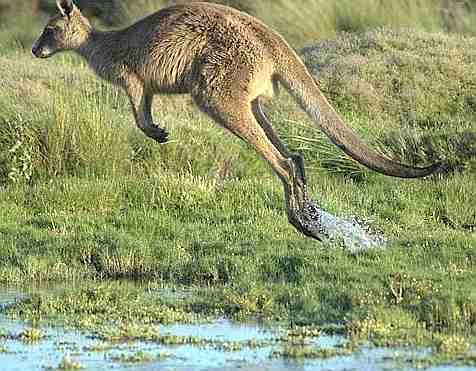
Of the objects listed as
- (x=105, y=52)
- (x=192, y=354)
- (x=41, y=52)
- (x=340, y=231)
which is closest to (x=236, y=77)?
(x=105, y=52)

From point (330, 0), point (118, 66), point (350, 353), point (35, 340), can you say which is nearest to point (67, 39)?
point (118, 66)

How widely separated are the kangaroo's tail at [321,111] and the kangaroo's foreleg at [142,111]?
44.9 inches

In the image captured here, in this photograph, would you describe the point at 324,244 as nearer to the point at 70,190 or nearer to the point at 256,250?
the point at 256,250

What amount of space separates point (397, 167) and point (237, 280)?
1.51 m

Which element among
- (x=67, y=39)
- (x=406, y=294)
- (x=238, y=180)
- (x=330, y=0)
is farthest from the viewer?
(x=330, y=0)

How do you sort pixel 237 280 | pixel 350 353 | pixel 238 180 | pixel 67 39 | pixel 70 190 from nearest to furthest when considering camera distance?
pixel 350 353
pixel 237 280
pixel 67 39
pixel 70 190
pixel 238 180

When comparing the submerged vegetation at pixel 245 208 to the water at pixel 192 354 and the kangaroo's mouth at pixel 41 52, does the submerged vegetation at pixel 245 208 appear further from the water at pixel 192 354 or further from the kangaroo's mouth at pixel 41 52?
the kangaroo's mouth at pixel 41 52

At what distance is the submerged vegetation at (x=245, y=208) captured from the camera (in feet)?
28.2

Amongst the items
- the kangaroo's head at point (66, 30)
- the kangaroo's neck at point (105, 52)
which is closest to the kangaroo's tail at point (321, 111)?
the kangaroo's neck at point (105, 52)

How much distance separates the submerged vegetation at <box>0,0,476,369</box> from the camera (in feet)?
28.2

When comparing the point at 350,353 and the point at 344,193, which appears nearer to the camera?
the point at 350,353

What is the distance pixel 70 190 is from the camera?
12297 millimetres

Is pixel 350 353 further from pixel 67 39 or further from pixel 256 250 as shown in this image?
pixel 67 39

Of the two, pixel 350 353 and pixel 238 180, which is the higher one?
pixel 350 353
